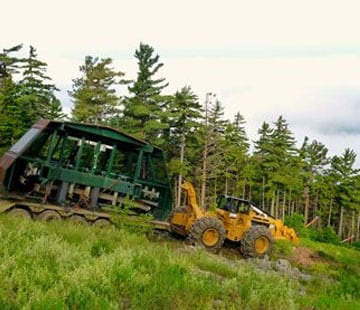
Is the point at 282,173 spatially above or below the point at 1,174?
above

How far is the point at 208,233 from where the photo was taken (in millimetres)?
17266

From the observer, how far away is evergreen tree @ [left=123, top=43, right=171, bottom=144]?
3980 centimetres

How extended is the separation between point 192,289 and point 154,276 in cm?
60

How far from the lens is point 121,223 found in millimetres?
14023

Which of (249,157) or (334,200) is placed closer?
(249,157)

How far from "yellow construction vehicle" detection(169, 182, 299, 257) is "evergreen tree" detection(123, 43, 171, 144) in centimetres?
2002

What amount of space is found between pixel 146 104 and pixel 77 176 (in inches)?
1012

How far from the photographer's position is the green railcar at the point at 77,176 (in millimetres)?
15367

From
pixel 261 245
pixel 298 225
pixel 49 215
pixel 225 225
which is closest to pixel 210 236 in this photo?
pixel 225 225

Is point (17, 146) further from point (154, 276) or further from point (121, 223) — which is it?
point (154, 276)

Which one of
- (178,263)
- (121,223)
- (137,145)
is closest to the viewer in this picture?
(178,263)

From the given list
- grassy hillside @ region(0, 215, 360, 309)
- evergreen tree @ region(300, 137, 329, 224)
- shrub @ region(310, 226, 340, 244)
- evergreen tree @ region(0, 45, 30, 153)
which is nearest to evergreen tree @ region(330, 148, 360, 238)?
evergreen tree @ region(300, 137, 329, 224)

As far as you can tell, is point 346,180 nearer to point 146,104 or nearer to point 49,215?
point 146,104

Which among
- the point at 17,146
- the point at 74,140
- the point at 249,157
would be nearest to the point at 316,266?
the point at 74,140
